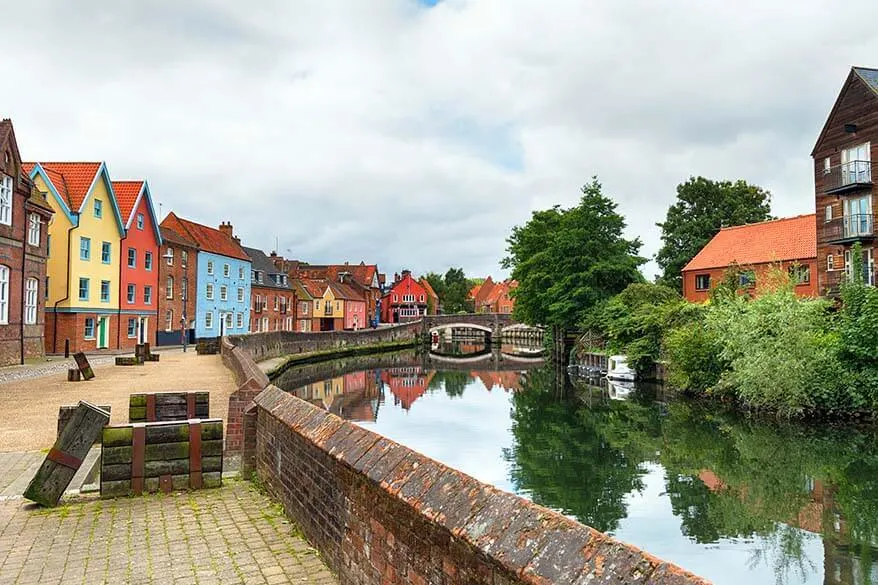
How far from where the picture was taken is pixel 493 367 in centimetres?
4919

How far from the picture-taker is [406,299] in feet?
354

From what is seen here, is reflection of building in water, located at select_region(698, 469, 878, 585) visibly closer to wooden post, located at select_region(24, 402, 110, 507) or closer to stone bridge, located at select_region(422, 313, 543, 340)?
wooden post, located at select_region(24, 402, 110, 507)

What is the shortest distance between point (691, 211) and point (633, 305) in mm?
21916

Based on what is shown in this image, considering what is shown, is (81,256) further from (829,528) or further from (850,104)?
(850,104)

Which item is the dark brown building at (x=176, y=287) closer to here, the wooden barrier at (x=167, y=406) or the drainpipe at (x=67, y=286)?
the drainpipe at (x=67, y=286)

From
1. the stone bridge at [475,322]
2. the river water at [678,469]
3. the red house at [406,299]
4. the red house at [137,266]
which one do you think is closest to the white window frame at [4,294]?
the river water at [678,469]

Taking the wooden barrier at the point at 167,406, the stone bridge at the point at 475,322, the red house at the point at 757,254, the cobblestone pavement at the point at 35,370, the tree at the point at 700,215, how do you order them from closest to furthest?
1. the wooden barrier at the point at 167,406
2. the cobblestone pavement at the point at 35,370
3. the red house at the point at 757,254
4. the tree at the point at 700,215
5. the stone bridge at the point at 475,322

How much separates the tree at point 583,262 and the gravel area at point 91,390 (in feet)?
81.0

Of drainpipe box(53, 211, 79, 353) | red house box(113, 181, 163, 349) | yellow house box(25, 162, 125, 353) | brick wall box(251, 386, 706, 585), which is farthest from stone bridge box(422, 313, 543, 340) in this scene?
brick wall box(251, 386, 706, 585)

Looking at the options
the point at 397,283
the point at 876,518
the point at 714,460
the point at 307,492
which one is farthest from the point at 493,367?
the point at 397,283

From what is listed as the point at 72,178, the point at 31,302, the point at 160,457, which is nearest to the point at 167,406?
the point at 160,457

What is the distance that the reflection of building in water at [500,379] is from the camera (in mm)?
35500

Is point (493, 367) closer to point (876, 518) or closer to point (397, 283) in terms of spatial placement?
point (876, 518)

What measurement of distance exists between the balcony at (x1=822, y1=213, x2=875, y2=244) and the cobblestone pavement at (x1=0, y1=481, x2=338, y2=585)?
31.4 m
